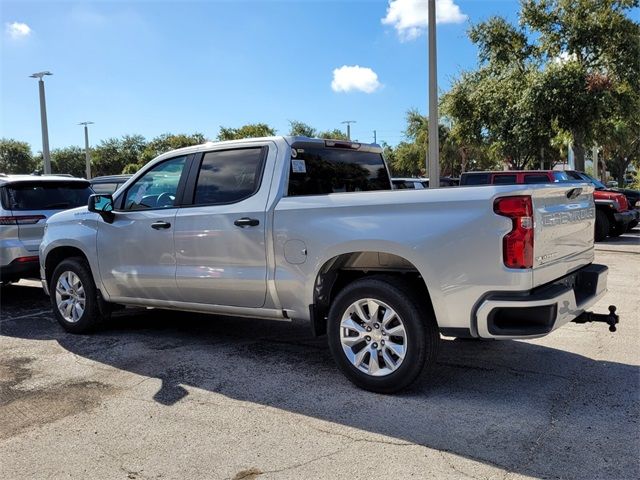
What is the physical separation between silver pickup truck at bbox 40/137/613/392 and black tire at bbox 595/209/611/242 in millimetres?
10690

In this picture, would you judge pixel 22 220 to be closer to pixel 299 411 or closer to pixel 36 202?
pixel 36 202

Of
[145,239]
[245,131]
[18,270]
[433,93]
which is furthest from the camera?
[245,131]

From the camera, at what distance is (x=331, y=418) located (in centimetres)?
396

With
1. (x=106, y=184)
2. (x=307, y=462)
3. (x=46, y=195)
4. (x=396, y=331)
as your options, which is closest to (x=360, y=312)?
(x=396, y=331)

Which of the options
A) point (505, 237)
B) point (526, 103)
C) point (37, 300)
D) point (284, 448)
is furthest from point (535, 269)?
point (526, 103)

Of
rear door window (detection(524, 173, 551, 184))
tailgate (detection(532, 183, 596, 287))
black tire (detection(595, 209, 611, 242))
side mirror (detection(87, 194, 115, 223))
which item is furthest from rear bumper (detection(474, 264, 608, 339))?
black tire (detection(595, 209, 611, 242))

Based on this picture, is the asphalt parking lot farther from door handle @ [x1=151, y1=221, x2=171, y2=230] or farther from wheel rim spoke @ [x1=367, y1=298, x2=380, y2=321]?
door handle @ [x1=151, y1=221, x2=171, y2=230]

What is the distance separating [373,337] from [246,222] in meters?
1.43

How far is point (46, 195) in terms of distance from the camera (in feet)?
27.0

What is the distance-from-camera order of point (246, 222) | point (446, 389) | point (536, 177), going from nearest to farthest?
point (446, 389) → point (246, 222) → point (536, 177)

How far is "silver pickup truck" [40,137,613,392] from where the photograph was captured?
12.5 feet

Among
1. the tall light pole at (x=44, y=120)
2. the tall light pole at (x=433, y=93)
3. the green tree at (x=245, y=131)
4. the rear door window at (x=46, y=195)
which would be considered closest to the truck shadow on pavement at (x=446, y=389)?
the rear door window at (x=46, y=195)

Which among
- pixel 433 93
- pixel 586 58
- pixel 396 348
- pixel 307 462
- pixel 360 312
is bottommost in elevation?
pixel 307 462

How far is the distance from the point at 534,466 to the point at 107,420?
9.19 ft
